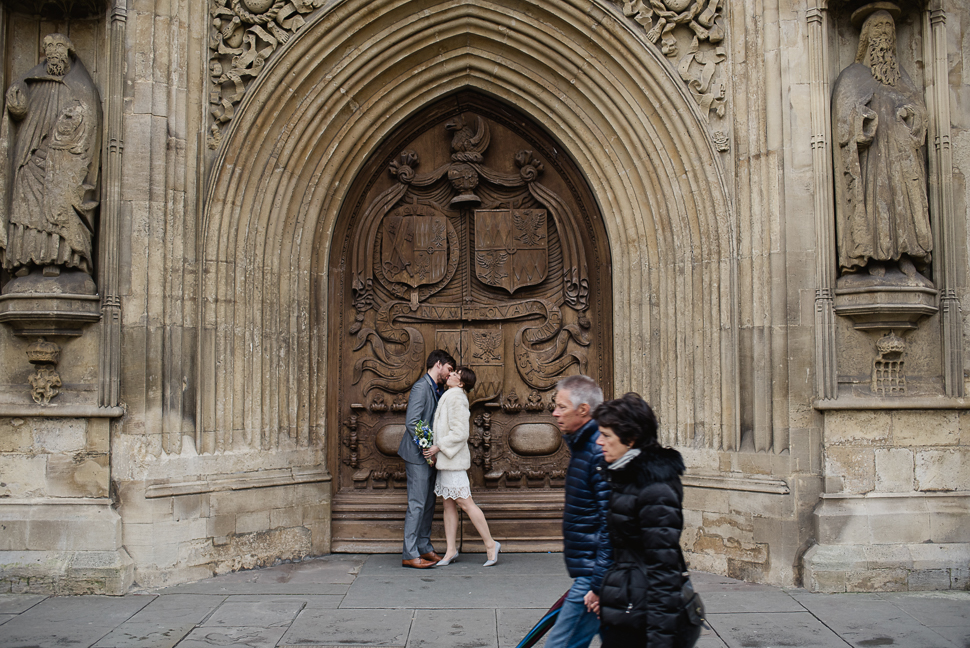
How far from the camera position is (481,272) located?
7438mm

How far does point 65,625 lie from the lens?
5.05m

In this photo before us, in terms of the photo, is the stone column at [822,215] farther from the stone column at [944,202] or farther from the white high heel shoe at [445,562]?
the white high heel shoe at [445,562]

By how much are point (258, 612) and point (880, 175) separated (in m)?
5.30

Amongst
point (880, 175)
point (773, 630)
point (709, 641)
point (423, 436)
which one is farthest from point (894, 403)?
point (423, 436)

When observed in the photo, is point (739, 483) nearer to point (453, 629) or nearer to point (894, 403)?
point (894, 403)

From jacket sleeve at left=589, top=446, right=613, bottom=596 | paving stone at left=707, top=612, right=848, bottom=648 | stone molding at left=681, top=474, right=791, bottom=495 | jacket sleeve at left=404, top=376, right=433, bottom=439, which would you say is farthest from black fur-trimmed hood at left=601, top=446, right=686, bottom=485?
jacket sleeve at left=404, top=376, right=433, bottom=439

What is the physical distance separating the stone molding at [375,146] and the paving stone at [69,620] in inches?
52.0

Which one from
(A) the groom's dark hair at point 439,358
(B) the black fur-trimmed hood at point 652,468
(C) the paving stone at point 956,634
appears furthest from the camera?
(A) the groom's dark hair at point 439,358

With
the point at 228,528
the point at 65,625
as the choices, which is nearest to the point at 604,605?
the point at 65,625

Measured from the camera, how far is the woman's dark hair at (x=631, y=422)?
Answer: 316 centimetres

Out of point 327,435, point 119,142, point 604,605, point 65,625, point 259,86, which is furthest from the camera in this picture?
point 327,435

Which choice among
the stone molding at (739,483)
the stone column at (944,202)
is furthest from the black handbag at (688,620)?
the stone column at (944,202)

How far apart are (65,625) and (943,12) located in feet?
24.6

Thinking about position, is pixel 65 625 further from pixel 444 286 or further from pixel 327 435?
pixel 444 286
